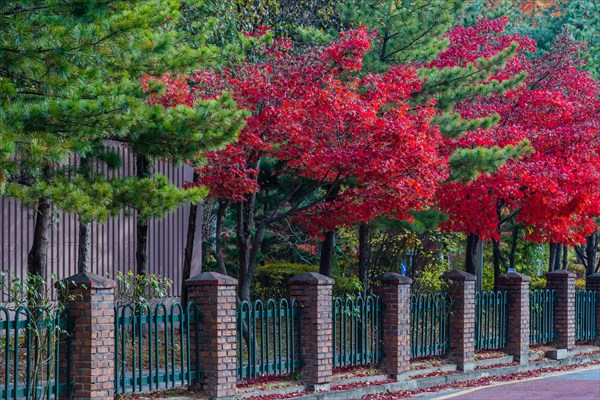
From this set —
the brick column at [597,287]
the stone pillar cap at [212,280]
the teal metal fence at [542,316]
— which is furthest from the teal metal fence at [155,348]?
the brick column at [597,287]

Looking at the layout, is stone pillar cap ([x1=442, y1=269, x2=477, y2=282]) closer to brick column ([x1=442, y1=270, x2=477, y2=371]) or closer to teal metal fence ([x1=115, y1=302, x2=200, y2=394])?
brick column ([x1=442, y1=270, x2=477, y2=371])

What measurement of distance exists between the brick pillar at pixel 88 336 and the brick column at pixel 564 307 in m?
13.2

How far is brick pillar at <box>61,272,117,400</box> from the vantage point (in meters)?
11.9

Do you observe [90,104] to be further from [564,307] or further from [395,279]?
[564,307]

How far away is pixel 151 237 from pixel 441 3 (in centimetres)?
781

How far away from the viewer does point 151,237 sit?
72.7 ft

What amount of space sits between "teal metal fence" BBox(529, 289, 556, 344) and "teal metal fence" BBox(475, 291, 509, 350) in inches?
53.7

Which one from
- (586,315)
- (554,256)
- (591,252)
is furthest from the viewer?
(591,252)

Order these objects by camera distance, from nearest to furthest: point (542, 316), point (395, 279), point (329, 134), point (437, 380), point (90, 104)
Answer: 1. point (90, 104)
2. point (329, 134)
3. point (395, 279)
4. point (437, 380)
5. point (542, 316)

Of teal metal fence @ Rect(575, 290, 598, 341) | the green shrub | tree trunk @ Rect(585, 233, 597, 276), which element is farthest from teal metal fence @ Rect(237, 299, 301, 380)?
tree trunk @ Rect(585, 233, 597, 276)

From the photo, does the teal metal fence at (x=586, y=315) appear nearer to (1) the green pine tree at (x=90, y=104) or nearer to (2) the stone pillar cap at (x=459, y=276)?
(2) the stone pillar cap at (x=459, y=276)

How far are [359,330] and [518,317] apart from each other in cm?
523

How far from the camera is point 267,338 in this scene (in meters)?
14.9

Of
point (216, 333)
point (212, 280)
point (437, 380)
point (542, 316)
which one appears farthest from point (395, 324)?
point (542, 316)
